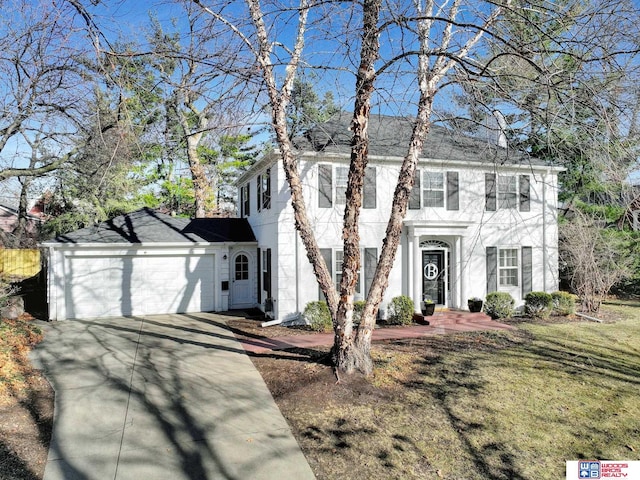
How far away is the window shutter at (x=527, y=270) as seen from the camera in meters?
14.0

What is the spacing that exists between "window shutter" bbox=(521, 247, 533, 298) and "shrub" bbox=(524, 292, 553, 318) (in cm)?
79

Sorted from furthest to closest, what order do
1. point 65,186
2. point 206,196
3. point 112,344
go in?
point 206,196, point 65,186, point 112,344

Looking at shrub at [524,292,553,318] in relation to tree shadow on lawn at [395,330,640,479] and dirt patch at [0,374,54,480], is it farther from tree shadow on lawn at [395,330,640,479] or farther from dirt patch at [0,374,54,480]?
dirt patch at [0,374,54,480]

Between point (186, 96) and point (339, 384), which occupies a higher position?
point (186, 96)

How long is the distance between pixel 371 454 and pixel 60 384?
18.6 ft

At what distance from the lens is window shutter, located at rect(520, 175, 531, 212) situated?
14.1m

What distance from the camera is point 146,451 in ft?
15.3

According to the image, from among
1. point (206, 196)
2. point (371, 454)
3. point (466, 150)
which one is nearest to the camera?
point (371, 454)

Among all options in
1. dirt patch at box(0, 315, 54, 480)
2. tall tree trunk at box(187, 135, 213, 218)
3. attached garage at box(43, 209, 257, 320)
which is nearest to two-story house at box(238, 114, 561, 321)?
attached garage at box(43, 209, 257, 320)

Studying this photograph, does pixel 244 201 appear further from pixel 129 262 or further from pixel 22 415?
pixel 22 415

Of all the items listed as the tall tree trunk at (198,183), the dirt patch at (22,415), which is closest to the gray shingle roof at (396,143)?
the dirt patch at (22,415)

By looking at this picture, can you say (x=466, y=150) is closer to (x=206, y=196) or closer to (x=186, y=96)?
(x=186, y=96)

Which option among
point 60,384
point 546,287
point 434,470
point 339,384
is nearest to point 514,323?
point 546,287

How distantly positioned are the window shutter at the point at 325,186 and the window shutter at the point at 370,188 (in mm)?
1189
